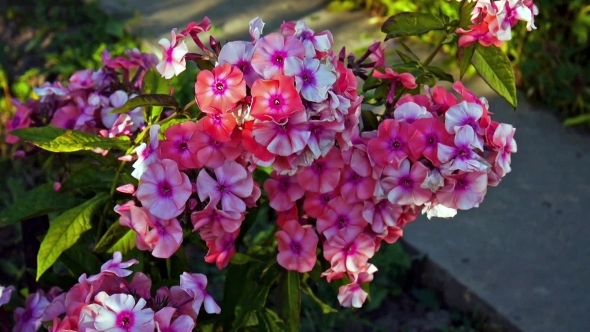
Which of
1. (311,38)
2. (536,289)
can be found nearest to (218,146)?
(311,38)

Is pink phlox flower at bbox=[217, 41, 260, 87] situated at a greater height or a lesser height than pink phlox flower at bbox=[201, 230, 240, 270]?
greater

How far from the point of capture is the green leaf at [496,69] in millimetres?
1406

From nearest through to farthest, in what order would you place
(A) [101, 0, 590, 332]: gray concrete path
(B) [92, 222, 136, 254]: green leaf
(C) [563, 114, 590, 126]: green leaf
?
1. (B) [92, 222, 136, 254]: green leaf
2. (A) [101, 0, 590, 332]: gray concrete path
3. (C) [563, 114, 590, 126]: green leaf

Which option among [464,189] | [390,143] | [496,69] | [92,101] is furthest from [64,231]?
[496,69]

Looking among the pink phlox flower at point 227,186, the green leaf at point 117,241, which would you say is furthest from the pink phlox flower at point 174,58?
the green leaf at point 117,241

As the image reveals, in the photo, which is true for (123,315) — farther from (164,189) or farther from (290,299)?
(290,299)

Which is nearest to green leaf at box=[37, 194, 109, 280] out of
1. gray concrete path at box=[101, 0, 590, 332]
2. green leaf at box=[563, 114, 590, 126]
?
gray concrete path at box=[101, 0, 590, 332]

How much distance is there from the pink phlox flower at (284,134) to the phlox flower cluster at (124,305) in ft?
0.92

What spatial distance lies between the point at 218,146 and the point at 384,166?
282mm

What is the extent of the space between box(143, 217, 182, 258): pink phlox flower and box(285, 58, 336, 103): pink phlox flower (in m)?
0.33

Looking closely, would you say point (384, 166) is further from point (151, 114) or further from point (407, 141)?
point (151, 114)

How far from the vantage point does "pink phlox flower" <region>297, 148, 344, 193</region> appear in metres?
1.29

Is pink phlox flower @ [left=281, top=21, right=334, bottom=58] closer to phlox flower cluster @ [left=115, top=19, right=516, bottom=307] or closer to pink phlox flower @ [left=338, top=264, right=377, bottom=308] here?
phlox flower cluster @ [left=115, top=19, right=516, bottom=307]

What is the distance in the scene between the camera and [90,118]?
5.22 feet
